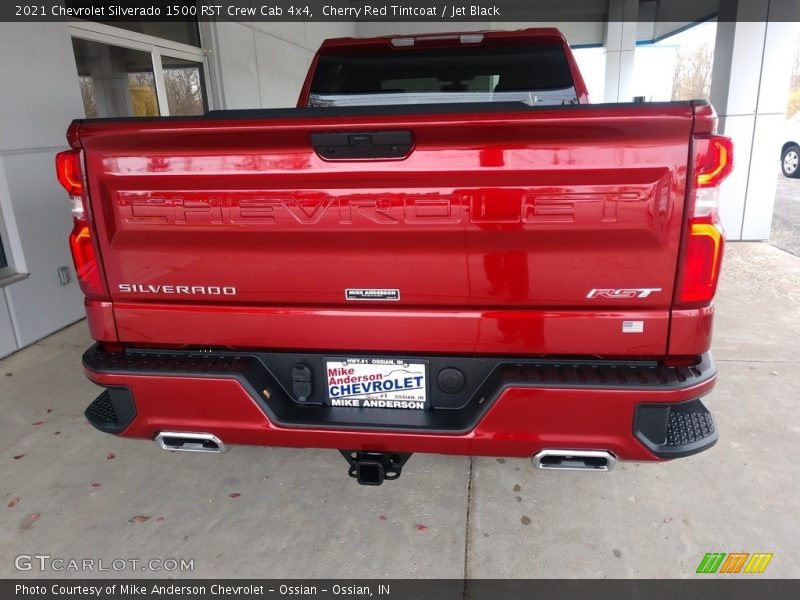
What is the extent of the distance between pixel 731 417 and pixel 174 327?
3.19 m

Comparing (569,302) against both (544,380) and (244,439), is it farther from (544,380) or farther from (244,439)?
(244,439)

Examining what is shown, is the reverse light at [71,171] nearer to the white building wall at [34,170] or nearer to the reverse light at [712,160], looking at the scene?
the reverse light at [712,160]

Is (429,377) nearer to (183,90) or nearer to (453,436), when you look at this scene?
(453,436)

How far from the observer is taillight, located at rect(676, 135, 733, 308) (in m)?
1.72

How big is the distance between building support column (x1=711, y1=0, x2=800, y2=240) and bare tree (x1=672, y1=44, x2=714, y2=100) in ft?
60.7

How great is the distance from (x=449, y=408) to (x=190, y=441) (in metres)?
1.05

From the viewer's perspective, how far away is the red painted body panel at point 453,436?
75.7 inches

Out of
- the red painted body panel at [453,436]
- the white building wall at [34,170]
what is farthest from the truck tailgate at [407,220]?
the white building wall at [34,170]

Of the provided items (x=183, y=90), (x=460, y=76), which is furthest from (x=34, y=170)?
(x=460, y=76)

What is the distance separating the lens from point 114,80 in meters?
5.73

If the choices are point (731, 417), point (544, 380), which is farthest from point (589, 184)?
point (731, 417)

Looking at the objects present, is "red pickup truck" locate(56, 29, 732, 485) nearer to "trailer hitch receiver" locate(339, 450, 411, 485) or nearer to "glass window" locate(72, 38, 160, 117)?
"trailer hitch receiver" locate(339, 450, 411, 485)

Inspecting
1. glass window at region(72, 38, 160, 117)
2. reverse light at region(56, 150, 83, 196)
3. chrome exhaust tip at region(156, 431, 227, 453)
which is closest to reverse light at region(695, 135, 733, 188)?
chrome exhaust tip at region(156, 431, 227, 453)

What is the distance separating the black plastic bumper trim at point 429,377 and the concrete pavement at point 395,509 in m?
0.69
